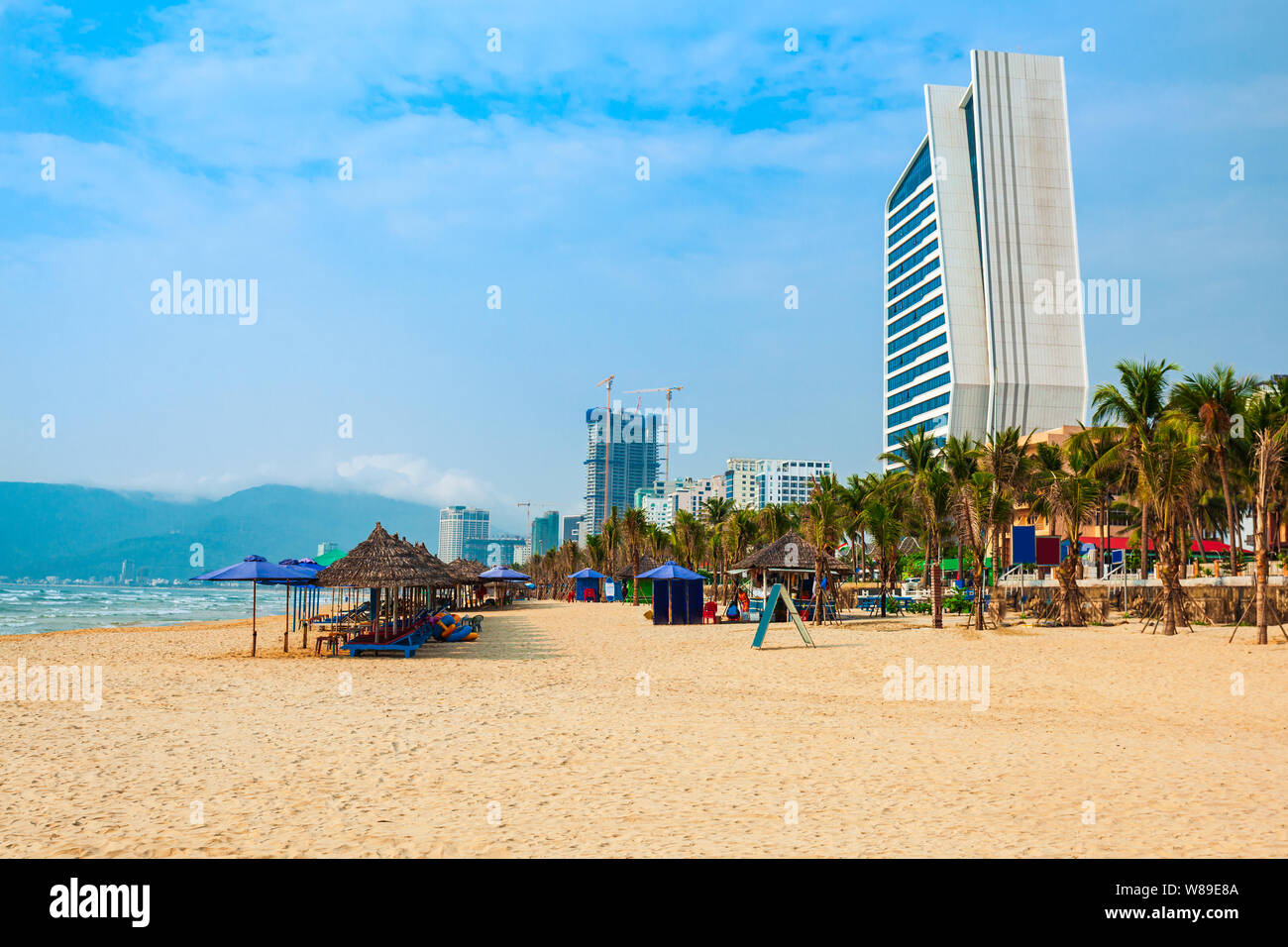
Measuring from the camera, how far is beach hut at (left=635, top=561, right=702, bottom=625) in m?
32.7

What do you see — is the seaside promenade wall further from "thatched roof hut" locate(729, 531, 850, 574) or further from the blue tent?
the blue tent

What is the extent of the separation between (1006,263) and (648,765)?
114 meters

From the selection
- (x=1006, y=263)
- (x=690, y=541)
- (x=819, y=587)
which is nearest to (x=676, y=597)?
(x=819, y=587)

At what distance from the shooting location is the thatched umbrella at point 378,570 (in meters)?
19.6

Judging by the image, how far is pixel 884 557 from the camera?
141 ft

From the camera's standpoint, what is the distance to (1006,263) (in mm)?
108438

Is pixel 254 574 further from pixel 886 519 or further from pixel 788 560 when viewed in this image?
pixel 886 519

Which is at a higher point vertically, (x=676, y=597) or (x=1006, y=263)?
(x=1006, y=263)

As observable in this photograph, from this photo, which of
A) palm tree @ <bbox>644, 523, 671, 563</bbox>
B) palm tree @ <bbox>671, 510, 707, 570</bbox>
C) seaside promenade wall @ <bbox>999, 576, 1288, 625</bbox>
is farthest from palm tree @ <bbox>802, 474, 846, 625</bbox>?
palm tree @ <bbox>644, 523, 671, 563</bbox>

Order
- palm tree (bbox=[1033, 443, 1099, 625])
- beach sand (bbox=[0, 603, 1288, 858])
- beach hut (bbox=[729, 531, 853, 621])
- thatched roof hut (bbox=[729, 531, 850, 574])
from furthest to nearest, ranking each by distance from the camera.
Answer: thatched roof hut (bbox=[729, 531, 850, 574]), beach hut (bbox=[729, 531, 853, 621]), palm tree (bbox=[1033, 443, 1099, 625]), beach sand (bbox=[0, 603, 1288, 858])

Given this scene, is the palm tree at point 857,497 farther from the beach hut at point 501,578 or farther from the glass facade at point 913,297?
the glass facade at point 913,297
